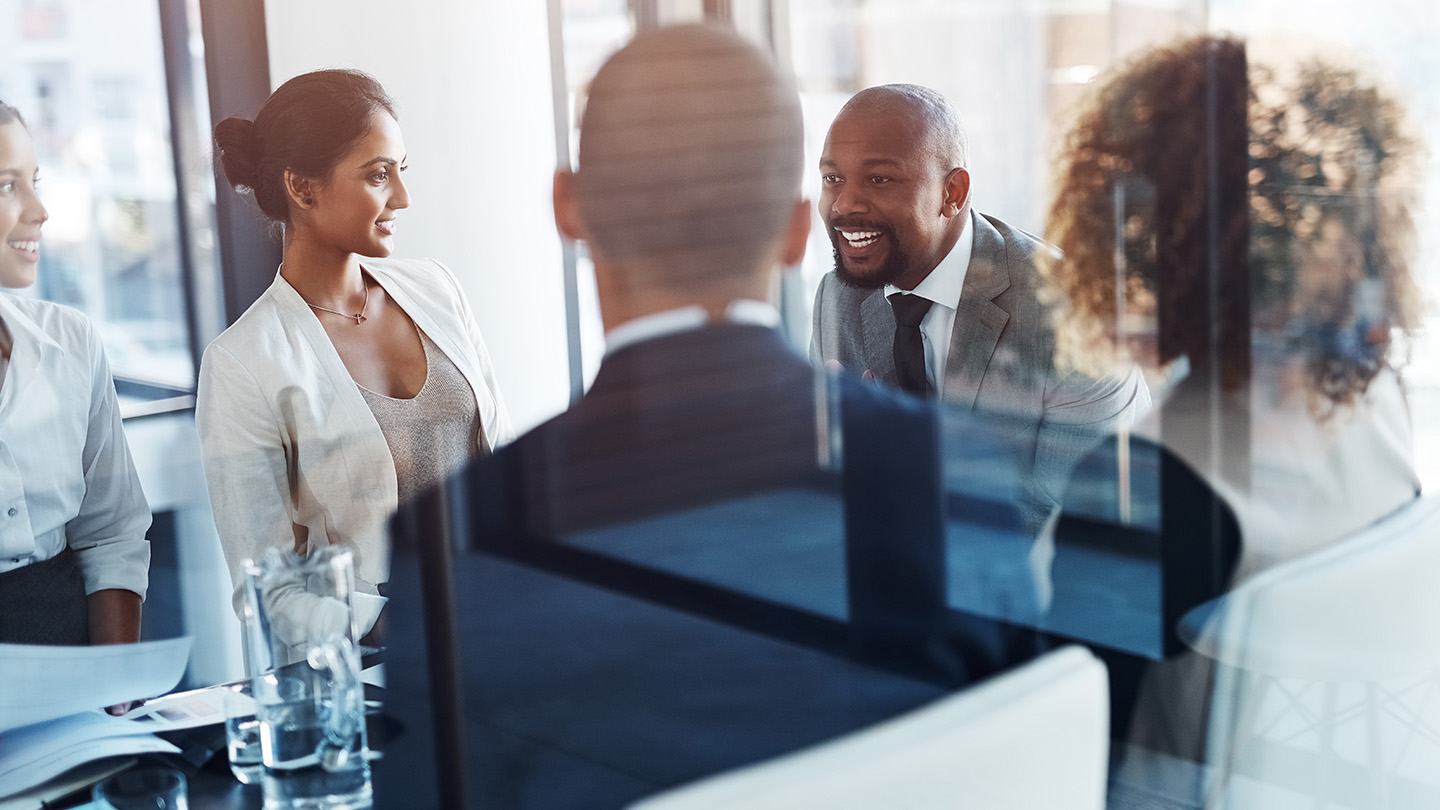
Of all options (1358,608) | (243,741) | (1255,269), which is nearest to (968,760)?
(243,741)

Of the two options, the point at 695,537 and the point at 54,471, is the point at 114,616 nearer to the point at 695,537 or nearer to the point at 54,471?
the point at 54,471

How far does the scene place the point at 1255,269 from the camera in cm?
174

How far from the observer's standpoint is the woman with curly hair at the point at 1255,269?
1.61 m

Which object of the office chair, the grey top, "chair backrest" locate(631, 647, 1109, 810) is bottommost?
the office chair

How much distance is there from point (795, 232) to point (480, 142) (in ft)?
1.73

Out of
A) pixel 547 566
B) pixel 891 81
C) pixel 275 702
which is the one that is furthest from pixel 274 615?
pixel 891 81

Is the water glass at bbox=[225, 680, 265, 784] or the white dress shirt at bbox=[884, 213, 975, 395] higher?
the white dress shirt at bbox=[884, 213, 975, 395]

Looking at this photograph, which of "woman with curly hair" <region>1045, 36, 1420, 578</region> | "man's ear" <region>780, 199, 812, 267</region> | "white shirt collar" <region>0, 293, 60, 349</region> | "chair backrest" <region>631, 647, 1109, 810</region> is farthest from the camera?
"woman with curly hair" <region>1045, 36, 1420, 578</region>

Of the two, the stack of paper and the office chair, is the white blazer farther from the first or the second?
the office chair

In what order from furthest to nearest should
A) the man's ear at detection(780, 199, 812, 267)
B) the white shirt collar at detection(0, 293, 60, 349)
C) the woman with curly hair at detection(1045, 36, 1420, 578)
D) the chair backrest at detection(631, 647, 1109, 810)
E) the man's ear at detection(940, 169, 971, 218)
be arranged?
the woman with curly hair at detection(1045, 36, 1420, 578), the man's ear at detection(940, 169, 971, 218), the white shirt collar at detection(0, 293, 60, 349), the man's ear at detection(780, 199, 812, 267), the chair backrest at detection(631, 647, 1109, 810)

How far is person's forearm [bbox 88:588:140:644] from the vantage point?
3.39 ft

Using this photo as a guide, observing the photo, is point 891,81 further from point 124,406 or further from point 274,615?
point 274,615

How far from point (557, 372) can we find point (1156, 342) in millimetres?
1038

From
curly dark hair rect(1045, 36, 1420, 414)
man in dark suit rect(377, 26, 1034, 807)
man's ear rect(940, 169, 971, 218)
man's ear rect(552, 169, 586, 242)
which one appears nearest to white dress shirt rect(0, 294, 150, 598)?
man in dark suit rect(377, 26, 1034, 807)
